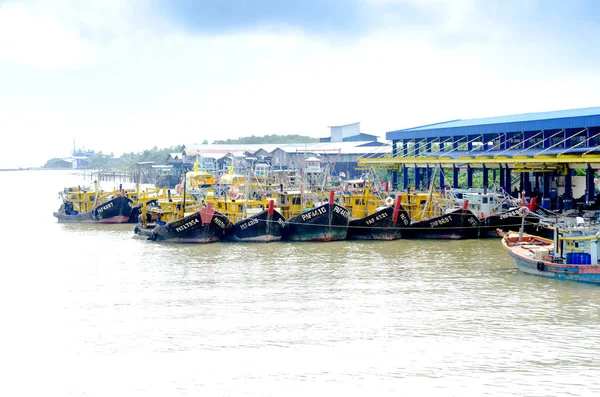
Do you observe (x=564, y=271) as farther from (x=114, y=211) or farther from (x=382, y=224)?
(x=114, y=211)

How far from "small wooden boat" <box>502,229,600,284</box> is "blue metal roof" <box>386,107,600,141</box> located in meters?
17.9

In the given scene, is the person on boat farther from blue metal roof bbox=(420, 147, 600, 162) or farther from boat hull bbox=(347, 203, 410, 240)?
boat hull bbox=(347, 203, 410, 240)

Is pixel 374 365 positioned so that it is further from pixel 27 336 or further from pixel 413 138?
pixel 413 138

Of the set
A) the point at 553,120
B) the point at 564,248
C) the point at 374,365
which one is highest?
the point at 553,120

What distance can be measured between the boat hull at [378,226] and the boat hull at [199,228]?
6574 millimetres

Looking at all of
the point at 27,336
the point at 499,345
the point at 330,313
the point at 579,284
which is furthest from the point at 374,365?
the point at 579,284

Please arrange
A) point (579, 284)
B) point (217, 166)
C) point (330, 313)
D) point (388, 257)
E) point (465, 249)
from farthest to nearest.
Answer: point (217, 166), point (465, 249), point (388, 257), point (579, 284), point (330, 313)

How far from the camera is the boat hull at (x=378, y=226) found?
138 feet

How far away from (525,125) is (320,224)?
17.5 metres

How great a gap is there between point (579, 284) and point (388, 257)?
33.8ft

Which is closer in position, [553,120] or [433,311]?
[433,311]

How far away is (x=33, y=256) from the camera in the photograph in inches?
1545

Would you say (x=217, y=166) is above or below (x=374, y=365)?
above

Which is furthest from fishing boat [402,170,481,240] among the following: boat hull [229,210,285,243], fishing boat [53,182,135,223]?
fishing boat [53,182,135,223]
